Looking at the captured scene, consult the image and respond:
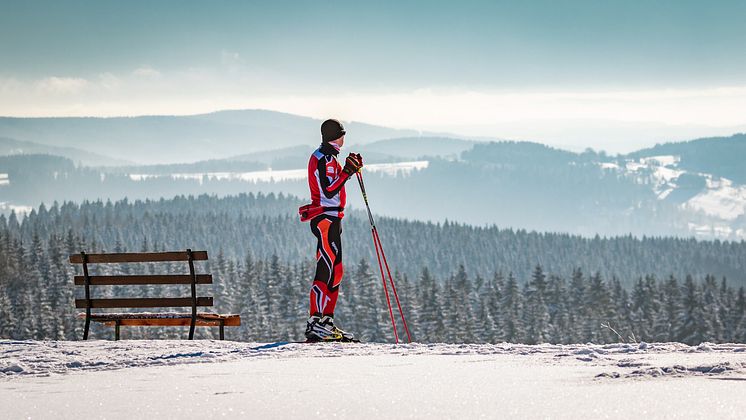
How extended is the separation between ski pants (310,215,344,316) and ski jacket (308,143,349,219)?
171mm

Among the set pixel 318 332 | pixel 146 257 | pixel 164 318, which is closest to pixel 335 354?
pixel 318 332

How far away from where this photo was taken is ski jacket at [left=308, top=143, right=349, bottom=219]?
543 inches

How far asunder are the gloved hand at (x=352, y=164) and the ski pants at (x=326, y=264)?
2.37ft

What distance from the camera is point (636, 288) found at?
108m

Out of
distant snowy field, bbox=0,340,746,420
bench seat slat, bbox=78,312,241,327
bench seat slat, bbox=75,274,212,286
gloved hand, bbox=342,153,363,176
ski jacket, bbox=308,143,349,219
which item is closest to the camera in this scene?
distant snowy field, bbox=0,340,746,420

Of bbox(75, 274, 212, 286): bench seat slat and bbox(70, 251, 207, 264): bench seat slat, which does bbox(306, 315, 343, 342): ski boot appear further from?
bbox(70, 251, 207, 264): bench seat slat

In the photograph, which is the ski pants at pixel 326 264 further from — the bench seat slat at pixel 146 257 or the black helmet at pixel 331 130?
the bench seat slat at pixel 146 257

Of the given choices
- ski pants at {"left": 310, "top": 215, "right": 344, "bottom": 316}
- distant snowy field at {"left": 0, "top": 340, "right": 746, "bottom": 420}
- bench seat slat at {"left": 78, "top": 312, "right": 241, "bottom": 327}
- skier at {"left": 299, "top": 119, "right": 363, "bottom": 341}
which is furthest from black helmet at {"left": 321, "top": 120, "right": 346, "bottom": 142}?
bench seat slat at {"left": 78, "top": 312, "right": 241, "bottom": 327}

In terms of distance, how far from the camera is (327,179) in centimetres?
1384

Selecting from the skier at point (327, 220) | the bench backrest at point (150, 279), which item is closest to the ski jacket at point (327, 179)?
the skier at point (327, 220)

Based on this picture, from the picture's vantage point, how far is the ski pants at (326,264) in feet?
45.5

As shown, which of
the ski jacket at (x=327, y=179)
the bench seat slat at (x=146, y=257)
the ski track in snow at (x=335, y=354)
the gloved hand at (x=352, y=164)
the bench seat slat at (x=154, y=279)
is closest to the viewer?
the ski track in snow at (x=335, y=354)

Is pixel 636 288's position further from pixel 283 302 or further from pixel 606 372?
pixel 606 372

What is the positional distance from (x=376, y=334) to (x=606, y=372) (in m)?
81.0
